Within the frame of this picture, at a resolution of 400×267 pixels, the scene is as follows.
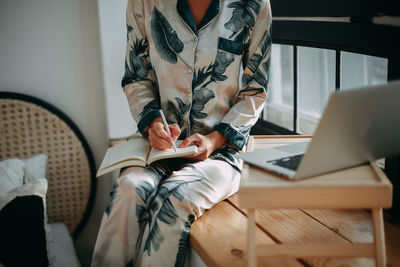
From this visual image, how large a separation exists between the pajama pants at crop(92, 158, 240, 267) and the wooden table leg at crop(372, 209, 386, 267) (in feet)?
1.78

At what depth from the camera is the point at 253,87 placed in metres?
1.58

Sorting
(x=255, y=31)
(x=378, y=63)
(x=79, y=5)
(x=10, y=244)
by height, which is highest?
(x=79, y=5)

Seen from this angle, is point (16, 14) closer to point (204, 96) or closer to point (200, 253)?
point (204, 96)

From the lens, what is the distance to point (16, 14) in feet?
6.93

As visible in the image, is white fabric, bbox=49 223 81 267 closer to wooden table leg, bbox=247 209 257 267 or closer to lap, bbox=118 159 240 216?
lap, bbox=118 159 240 216

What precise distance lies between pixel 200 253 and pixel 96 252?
0.32m

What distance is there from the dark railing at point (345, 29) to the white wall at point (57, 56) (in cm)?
91

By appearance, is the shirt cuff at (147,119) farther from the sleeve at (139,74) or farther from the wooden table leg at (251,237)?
the wooden table leg at (251,237)

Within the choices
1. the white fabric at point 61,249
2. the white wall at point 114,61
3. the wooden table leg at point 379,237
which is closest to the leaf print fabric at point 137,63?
the white wall at point 114,61

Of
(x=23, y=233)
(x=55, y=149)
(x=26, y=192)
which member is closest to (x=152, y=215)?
(x=23, y=233)

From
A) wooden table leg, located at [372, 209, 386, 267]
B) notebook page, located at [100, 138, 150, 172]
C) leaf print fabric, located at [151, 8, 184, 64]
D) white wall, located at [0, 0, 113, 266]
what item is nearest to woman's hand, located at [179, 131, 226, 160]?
notebook page, located at [100, 138, 150, 172]

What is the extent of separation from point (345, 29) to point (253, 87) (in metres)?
0.36

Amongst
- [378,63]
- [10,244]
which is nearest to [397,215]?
[378,63]

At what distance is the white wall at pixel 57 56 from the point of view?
6.99 ft
